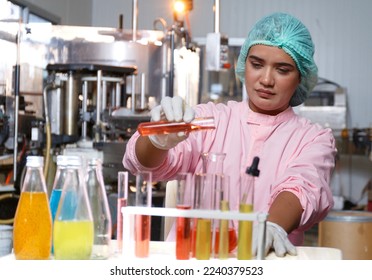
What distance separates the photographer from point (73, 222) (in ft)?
2.86

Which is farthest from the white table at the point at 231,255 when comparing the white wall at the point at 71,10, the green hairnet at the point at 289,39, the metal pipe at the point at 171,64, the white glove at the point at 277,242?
the white wall at the point at 71,10

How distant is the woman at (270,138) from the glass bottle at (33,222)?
1.13 ft

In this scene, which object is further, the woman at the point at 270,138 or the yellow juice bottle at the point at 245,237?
the woman at the point at 270,138

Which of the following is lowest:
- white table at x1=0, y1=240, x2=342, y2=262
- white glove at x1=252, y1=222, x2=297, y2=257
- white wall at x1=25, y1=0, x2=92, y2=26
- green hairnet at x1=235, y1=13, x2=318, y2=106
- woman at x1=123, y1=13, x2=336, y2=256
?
white table at x1=0, y1=240, x2=342, y2=262

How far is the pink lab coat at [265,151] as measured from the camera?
1283 mm

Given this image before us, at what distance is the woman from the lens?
126 cm

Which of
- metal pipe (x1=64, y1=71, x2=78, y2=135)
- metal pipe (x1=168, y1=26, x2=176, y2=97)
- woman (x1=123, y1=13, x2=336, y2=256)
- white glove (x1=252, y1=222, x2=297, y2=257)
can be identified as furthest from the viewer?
metal pipe (x1=168, y1=26, x2=176, y2=97)

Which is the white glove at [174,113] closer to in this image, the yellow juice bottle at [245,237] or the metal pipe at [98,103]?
the yellow juice bottle at [245,237]

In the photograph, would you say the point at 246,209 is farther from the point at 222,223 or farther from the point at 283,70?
the point at 283,70

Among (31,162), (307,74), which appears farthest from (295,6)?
(31,162)

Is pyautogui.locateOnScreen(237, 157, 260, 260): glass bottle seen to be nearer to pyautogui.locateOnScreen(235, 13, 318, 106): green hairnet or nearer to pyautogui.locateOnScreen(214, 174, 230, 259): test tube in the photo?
pyautogui.locateOnScreen(214, 174, 230, 259): test tube

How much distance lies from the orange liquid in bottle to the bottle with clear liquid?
7 cm

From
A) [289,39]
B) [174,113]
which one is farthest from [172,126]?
[289,39]

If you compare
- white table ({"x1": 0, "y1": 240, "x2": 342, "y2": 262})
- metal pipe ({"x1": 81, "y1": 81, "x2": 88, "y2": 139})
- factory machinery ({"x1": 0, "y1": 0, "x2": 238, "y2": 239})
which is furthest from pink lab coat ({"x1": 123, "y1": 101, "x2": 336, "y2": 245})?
metal pipe ({"x1": 81, "y1": 81, "x2": 88, "y2": 139})
